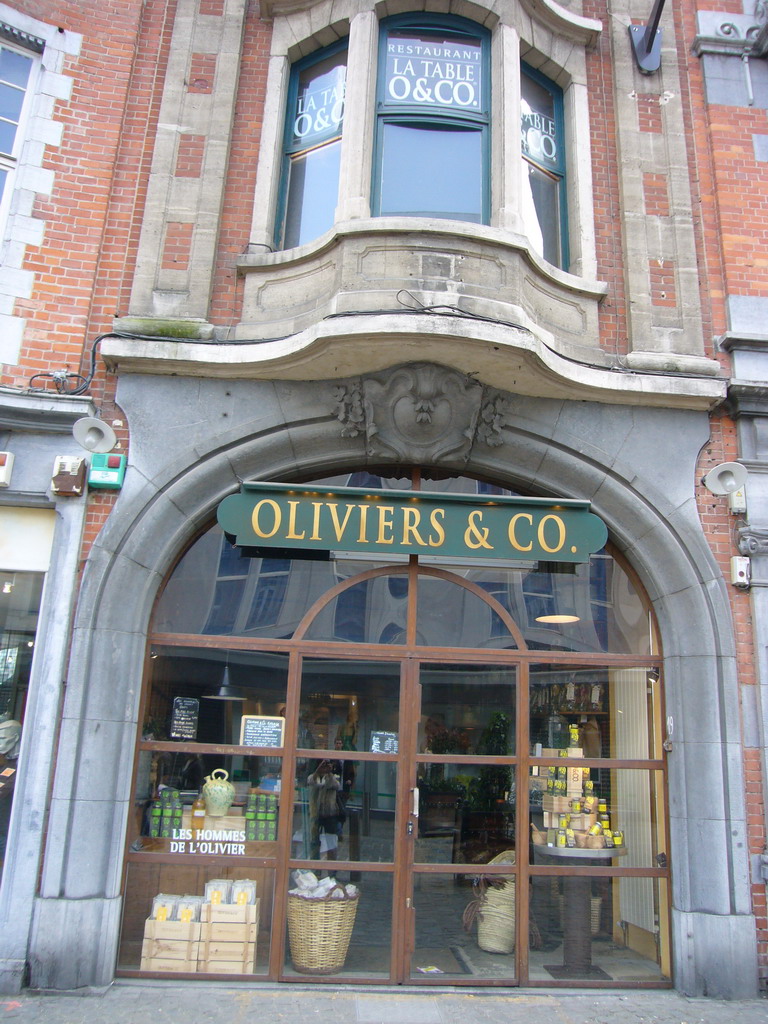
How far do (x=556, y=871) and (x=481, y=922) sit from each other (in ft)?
2.26

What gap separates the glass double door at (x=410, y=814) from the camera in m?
5.93

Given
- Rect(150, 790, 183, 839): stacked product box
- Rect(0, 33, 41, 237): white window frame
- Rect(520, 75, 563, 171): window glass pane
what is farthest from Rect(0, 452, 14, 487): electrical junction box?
Rect(520, 75, 563, 171): window glass pane

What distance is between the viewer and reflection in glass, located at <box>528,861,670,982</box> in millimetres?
5996

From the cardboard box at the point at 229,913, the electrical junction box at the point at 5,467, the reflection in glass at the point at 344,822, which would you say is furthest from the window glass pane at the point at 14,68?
the cardboard box at the point at 229,913

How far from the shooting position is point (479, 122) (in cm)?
718

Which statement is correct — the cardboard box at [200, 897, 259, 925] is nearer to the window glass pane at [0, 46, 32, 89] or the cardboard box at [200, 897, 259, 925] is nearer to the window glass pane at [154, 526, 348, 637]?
the window glass pane at [154, 526, 348, 637]

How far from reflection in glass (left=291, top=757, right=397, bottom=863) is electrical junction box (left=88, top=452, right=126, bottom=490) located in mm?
2720

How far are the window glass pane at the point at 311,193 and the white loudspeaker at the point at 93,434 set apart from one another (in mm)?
2421

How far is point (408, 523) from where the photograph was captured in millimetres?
6305

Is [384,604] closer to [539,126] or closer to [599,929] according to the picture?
[599,929]

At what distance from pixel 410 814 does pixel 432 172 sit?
537cm

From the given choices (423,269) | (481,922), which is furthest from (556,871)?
(423,269)

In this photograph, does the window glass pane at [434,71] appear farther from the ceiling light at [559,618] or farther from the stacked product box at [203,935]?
the stacked product box at [203,935]

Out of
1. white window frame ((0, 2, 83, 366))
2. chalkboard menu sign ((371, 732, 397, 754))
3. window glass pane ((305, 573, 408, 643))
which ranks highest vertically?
white window frame ((0, 2, 83, 366))
